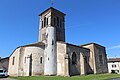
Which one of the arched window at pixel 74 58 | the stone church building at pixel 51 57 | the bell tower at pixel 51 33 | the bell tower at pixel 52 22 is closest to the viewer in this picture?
the stone church building at pixel 51 57

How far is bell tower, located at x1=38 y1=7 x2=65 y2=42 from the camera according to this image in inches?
1441

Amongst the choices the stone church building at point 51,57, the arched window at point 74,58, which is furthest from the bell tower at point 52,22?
the arched window at point 74,58

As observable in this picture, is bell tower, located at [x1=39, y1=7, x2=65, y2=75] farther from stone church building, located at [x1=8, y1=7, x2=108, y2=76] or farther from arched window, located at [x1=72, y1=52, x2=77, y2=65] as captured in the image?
→ arched window, located at [x1=72, y1=52, x2=77, y2=65]

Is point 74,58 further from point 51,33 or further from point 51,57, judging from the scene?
point 51,33

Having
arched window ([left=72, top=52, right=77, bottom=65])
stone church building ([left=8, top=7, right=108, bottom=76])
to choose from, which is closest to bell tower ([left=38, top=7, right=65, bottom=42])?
stone church building ([left=8, top=7, right=108, bottom=76])

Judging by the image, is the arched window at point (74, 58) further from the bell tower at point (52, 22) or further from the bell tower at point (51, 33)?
the bell tower at point (52, 22)

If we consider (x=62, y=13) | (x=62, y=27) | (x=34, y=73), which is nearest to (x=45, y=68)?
(x=34, y=73)

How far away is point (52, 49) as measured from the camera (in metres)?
32.6

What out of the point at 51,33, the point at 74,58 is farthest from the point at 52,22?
the point at 74,58

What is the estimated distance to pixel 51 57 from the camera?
31797 mm

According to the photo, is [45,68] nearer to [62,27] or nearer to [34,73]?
[34,73]

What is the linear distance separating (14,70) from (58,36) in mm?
14343

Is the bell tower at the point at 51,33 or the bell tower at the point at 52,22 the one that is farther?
the bell tower at the point at 52,22

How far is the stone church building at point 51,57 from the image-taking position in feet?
100
